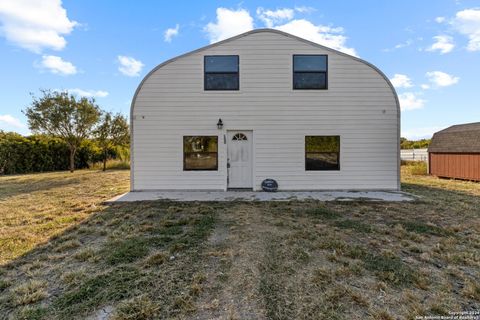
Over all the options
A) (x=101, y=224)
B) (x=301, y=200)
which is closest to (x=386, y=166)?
(x=301, y=200)

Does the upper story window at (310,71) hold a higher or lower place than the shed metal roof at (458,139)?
higher

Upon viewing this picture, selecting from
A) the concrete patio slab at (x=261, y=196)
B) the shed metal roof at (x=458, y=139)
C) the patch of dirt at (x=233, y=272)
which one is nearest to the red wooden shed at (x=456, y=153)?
the shed metal roof at (x=458, y=139)

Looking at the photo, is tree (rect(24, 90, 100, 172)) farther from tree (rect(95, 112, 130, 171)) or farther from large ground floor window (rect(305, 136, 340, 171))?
large ground floor window (rect(305, 136, 340, 171))

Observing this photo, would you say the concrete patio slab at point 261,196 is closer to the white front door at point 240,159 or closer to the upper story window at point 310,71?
the white front door at point 240,159

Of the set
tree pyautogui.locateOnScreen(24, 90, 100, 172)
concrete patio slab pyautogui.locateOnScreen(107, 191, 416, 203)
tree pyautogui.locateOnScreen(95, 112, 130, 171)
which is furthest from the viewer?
tree pyautogui.locateOnScreen(95, 112, 130, 171)

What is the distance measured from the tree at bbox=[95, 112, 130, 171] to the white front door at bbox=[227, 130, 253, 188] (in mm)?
11496

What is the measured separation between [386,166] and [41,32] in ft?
49.3

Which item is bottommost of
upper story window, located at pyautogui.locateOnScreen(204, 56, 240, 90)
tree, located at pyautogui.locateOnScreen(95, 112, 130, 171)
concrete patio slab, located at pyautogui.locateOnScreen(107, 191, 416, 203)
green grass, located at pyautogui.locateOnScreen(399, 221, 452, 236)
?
green grass, located at pyautogui.locateOnScreen(399, 221, 452, 236)

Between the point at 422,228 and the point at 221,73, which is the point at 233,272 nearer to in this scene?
the point at 422,228

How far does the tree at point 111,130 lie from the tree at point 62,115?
0.76 meters

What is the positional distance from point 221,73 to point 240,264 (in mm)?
6759

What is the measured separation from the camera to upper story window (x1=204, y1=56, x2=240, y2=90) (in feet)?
27.5

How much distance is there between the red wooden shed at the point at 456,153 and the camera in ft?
36.5

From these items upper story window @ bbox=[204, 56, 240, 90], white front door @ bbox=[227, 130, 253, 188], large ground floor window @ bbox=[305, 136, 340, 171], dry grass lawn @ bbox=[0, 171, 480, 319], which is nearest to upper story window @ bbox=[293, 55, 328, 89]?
large ground floor window @ bbox=[305, 136, 340, 171]
